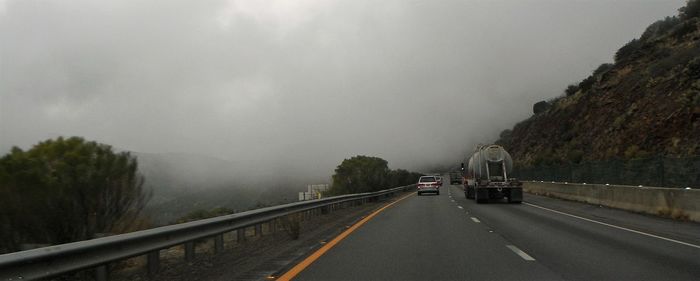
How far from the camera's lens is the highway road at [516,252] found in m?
9.02

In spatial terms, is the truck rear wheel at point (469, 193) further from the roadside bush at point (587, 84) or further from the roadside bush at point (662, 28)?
the roadside bush at point (662, 28)

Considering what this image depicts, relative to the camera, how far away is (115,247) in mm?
7434

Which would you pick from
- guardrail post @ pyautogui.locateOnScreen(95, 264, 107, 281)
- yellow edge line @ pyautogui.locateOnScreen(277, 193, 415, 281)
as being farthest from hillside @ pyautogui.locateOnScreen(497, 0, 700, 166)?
guardrail post @ pyautogui.locateOnScreen(95, 264, 107, 281)

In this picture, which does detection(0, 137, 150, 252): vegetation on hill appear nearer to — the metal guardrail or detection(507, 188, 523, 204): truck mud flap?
the metal guardrail

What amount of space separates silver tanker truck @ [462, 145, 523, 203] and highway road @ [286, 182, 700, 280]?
13.6 metres

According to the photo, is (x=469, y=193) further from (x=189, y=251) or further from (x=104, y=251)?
(x=104, y=251)

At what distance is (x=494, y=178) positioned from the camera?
108 ft

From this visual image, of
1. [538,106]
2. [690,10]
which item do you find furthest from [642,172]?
[538,106]

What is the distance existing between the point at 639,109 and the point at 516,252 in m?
39.1

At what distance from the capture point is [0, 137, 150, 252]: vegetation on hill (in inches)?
395

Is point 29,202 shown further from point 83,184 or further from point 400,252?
point 400,252

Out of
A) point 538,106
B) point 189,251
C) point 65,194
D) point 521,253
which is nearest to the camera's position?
point 189,251

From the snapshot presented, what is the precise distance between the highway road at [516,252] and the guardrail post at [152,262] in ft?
7.05

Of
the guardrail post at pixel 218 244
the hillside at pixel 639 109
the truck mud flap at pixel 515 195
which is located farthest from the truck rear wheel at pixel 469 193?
the guardrail post at pixel 218 244
